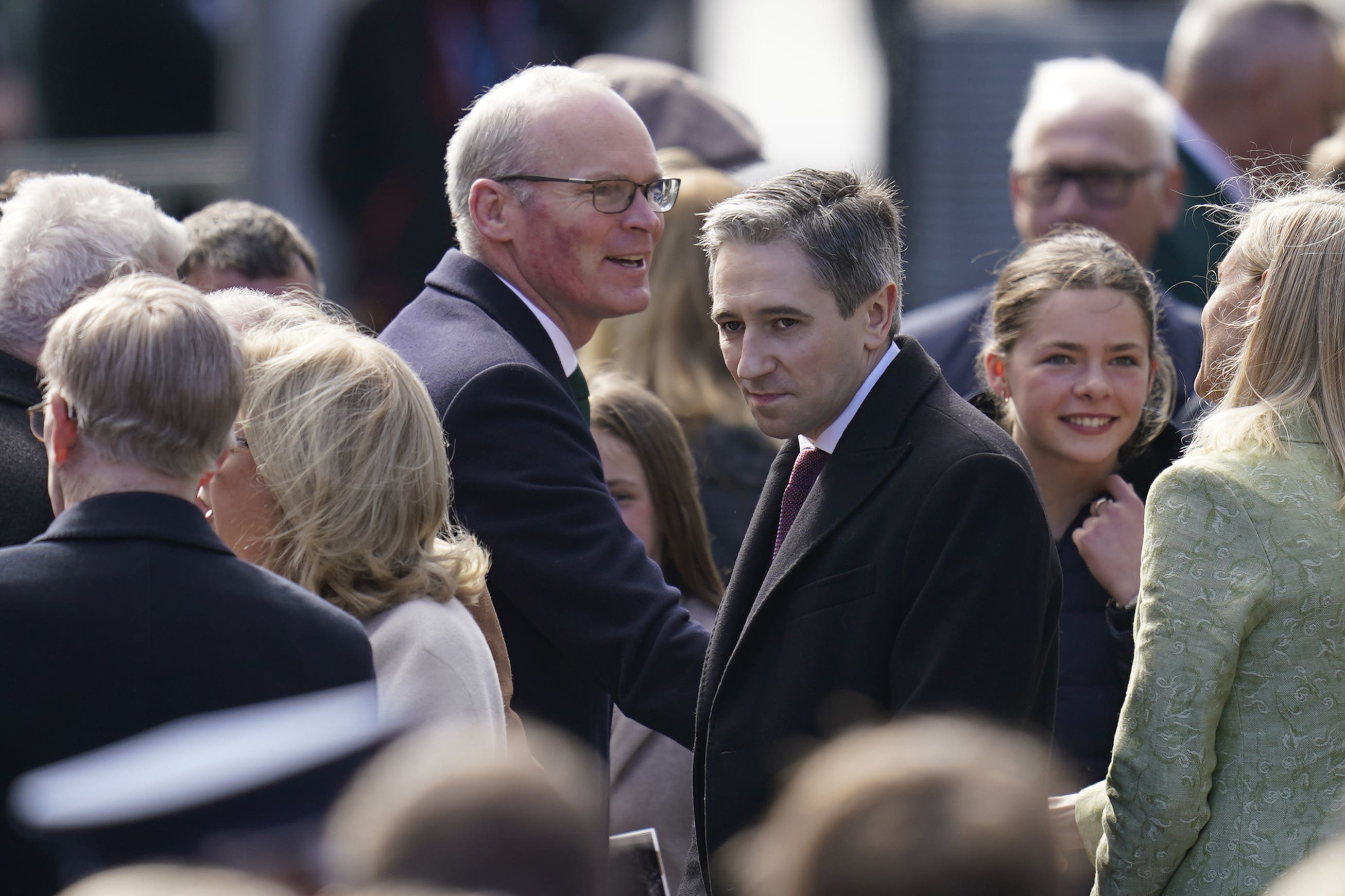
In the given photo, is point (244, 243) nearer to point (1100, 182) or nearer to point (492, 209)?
point (492, 209)

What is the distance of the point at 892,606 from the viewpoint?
2562 millimetres

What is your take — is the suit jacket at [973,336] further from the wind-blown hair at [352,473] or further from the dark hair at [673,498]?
the wind-blown hair at [352,473]

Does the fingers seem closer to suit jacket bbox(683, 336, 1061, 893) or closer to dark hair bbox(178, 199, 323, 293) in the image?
suit jacket bbox(683, 336, 1061, 893)

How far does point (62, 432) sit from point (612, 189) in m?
1.55

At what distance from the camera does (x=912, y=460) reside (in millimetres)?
2617

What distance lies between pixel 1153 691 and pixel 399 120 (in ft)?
19.3

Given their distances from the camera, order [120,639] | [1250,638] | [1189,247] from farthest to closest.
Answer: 1. [1189,247]
2. [1250,638]
3. [120,639]

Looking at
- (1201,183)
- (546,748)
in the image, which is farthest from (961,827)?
(1201,183)

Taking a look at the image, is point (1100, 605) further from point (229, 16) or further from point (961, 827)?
point (229, 16)

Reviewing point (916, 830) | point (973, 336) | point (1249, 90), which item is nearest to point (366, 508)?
point (916, 830)

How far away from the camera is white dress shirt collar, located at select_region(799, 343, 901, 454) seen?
2.77 meters

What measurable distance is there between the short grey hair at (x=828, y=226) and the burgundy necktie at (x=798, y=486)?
0.85 ft

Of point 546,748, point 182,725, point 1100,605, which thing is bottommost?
point 1100,605

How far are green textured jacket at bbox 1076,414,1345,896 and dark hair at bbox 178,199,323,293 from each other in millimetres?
2684
